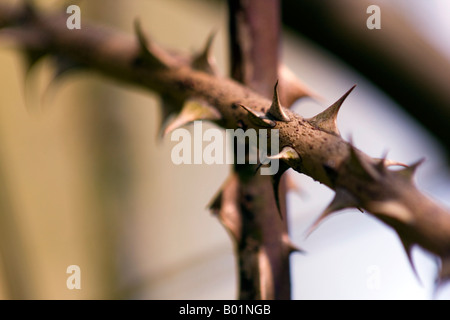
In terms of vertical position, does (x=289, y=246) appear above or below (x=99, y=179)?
below

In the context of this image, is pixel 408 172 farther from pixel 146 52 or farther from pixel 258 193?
pixel 146 52

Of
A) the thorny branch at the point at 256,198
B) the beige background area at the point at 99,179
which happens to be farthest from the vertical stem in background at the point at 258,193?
the beige background area at the point at 99,179

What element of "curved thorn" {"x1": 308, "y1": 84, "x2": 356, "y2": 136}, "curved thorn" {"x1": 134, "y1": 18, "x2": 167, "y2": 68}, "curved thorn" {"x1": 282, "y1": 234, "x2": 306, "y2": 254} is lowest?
"curved thorn" {"x1": 282, "y1": 234, "x2": 306, "y2": 254}

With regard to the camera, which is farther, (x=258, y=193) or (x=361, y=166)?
(x=258, y=193)

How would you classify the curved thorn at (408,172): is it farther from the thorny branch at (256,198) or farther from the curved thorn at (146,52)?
the curved thorn at (146,52)

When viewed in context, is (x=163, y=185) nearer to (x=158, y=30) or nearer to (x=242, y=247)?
(x=158, y=30)

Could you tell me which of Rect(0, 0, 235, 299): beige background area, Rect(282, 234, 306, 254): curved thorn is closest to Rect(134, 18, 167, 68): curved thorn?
Rect(282, 234, 306, 254): curved thorn

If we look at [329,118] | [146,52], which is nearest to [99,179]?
[146,52]

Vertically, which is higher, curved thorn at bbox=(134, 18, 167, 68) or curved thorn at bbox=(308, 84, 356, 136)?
curved thorn at bbox=(134, 18, 167, 68)

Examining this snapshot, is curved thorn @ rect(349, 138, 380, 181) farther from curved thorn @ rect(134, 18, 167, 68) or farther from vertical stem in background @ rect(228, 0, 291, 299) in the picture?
curved thorn @ rect(134, 18, 167, 68)
